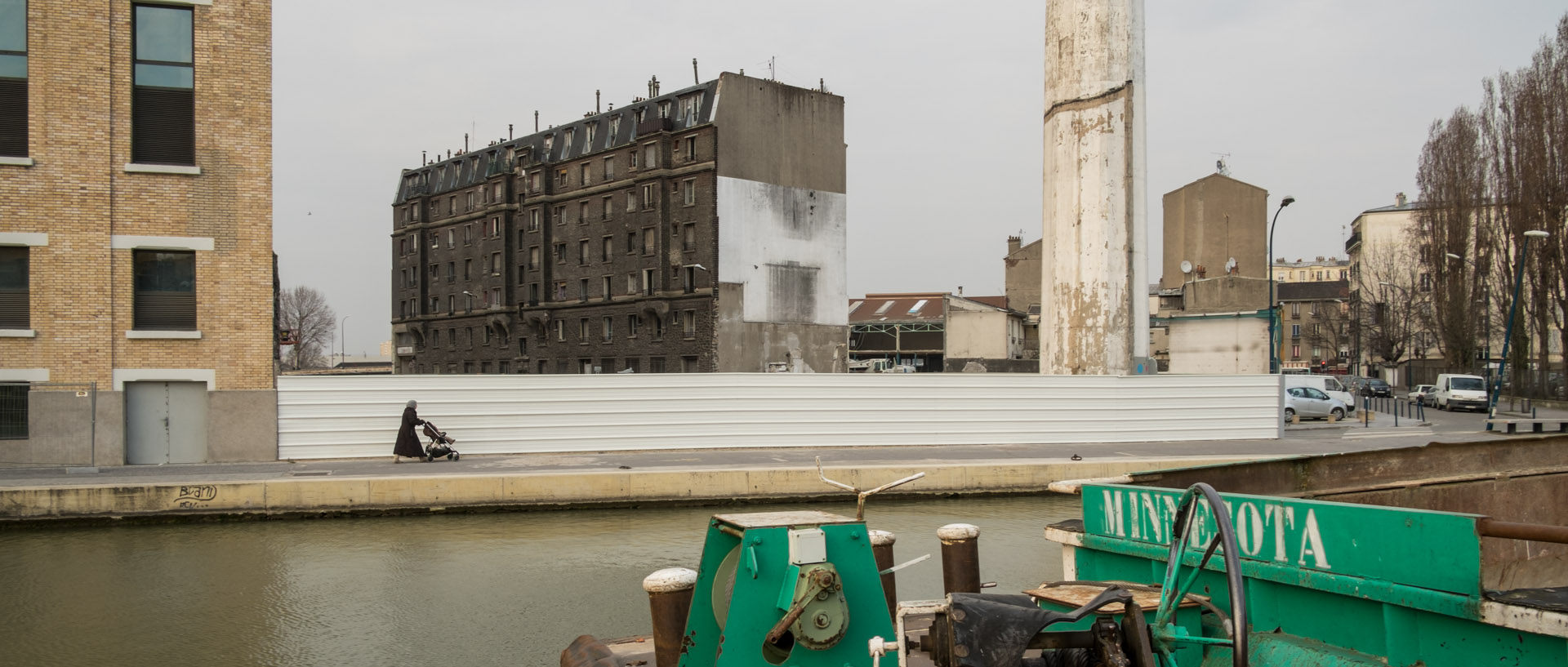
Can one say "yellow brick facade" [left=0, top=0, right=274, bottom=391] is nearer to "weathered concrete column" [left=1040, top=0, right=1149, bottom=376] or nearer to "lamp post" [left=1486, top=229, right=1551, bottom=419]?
"weathered concrete column" [left=1040, top=0, right=1149, bottom=376]

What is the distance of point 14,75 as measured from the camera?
19.3 meters

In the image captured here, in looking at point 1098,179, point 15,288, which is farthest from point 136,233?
point 1098,179

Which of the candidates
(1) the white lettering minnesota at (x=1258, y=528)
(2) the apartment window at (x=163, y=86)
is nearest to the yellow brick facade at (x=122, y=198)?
(2) the apartment window at (x=163, y=86)

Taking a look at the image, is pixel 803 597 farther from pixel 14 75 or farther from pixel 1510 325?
pixel 1510 325

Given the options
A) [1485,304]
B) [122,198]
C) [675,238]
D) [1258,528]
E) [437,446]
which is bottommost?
[437,446]

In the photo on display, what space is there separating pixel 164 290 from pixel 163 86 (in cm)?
400

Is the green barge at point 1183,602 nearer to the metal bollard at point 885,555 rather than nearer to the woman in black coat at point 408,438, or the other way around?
the metal bollard at point 885,555

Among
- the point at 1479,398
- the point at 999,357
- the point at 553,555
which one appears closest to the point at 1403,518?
the point at 553,555

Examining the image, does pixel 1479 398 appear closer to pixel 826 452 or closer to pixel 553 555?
pixel 826 452

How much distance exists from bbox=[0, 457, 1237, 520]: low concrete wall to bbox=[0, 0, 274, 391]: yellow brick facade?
4.76m

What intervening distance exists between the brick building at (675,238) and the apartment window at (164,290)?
128ft

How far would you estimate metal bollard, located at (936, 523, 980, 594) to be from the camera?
23.9ft

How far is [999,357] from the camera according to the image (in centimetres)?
7294

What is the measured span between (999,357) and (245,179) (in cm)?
5890
